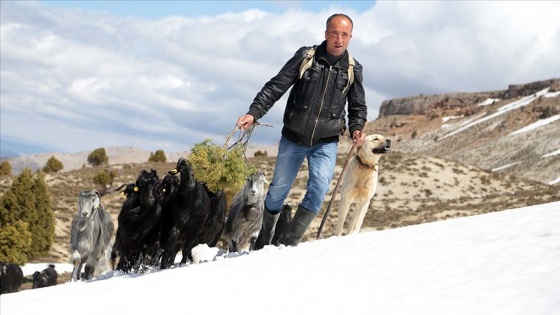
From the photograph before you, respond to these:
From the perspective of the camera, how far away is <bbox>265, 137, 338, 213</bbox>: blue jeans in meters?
7.91

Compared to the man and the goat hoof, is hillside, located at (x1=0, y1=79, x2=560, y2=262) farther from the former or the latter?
the man

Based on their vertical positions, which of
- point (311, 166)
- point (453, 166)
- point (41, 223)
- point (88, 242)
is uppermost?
point (453, 166)

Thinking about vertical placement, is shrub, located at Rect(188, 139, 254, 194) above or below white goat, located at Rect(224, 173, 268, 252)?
above

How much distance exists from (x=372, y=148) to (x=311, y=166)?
131cm

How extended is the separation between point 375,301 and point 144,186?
4.94m

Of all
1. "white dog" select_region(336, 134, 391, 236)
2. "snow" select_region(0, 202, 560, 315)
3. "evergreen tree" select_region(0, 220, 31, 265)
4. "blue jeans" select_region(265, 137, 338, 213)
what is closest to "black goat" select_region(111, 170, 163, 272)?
"snow" select_region(0, 202, 560, 315)

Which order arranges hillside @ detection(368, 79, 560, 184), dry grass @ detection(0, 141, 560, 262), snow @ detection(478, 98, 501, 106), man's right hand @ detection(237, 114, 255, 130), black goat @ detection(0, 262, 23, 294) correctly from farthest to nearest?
snow @ detection(478, 98, 501, 106) → hillside @ detection(368, 79, 560, 184) → dry grass @ detection(0, 141, 560, 262) → black goat @ detection(0, 262, 23, 294) → man's right hand @ detection(237, 114, 255, 130)

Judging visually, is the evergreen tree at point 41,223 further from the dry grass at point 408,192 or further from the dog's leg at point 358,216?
the dog's leg at point 358,216

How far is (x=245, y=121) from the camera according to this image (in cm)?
769

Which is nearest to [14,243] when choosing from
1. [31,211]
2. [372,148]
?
[31,211]

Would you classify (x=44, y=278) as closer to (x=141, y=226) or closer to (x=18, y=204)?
(x=141, y=226)

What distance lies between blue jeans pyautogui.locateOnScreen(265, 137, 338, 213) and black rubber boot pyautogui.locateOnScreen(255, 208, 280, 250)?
0.58 metres

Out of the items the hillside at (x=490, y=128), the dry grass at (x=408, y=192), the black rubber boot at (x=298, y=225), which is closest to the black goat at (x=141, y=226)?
the black rubber boot at (x=298, y=225)

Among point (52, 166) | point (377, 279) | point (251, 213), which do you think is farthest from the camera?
point (52, 166)
